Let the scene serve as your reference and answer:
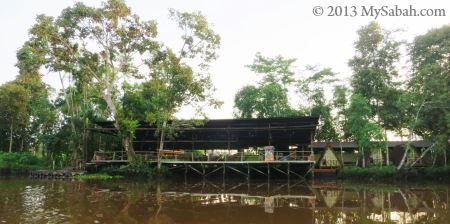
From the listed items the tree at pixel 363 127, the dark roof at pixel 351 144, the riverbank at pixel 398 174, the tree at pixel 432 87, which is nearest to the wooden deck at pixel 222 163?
the riverbank at pixel 398 174

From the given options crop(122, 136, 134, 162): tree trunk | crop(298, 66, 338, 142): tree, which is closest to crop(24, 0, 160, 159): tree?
crop(122, 136, 134, 162): tree trunk

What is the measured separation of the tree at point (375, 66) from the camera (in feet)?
106

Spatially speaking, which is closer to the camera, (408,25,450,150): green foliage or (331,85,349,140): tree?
(408,25,450,150): green foliage

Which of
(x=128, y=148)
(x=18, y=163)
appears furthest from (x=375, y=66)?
(x=18, y=163)

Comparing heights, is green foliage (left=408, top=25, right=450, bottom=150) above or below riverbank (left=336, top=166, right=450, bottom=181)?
above

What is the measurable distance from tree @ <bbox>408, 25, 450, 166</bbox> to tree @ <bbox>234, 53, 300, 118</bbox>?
1147 centimetres

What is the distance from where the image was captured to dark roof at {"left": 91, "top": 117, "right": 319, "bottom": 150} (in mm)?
27484

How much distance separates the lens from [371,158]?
1495 inches

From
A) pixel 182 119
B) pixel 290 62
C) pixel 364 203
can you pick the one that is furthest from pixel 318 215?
pixel 290 62

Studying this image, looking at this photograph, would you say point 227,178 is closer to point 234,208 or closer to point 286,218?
point 234,208

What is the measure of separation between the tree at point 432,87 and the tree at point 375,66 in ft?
7.19

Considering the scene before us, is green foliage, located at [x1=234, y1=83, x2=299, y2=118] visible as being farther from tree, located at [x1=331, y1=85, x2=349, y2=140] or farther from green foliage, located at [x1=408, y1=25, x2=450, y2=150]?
green foliage, located at [x1=408, y1=25, x2=450, y2=150]

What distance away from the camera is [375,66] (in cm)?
3297

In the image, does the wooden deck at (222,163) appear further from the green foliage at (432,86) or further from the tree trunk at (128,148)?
the green foliage at (432,86)
